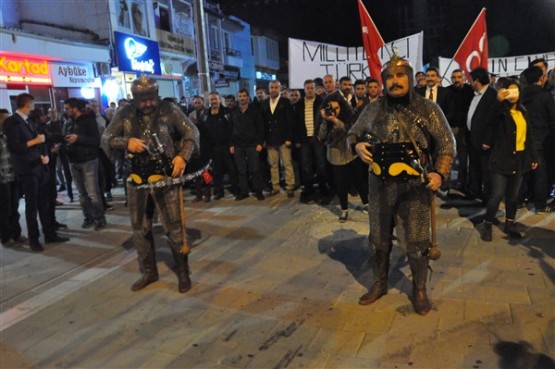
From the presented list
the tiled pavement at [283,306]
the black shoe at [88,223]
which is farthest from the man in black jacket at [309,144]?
the black shoe at [88,223]

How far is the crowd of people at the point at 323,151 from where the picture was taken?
12.1 ft

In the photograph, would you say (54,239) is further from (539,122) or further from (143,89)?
(539,122)

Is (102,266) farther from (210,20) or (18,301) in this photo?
(210,20)

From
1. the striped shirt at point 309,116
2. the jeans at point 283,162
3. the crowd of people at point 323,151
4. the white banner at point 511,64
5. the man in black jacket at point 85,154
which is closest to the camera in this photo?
the crowd of people at point 323,151

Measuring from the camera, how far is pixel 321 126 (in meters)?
6.66

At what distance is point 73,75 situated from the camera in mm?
17031

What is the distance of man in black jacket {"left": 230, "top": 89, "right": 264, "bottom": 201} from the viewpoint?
8.27 meters

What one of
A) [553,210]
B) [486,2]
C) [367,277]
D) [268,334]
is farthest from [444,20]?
[268,334]

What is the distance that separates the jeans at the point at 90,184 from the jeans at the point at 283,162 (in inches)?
117

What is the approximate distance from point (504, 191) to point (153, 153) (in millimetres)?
4002

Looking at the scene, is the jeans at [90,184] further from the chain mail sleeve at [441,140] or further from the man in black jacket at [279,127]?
the chain mail sleeve at [441,140]

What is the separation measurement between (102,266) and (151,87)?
2.43 meters

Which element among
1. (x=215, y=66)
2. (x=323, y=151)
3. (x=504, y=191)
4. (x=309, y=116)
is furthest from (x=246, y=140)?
(x=215, y=66)

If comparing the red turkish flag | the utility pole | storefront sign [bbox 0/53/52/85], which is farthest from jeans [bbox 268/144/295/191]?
storefront sign [bbox 0/53/52/85]
